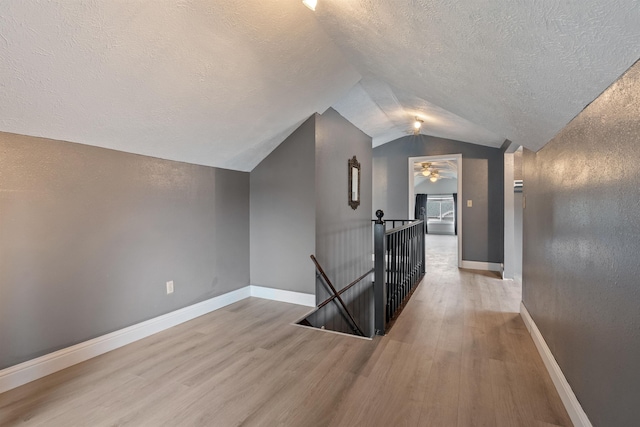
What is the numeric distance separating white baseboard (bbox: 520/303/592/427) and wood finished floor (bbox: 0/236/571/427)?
0.05 meters

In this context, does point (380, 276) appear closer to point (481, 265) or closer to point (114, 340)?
point (114, 340)

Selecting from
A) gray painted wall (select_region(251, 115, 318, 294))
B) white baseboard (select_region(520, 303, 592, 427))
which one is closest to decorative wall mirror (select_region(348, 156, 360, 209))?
gray painted wall (select_region(251, 115, 318, 294))

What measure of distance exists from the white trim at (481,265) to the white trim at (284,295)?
345 centimetres

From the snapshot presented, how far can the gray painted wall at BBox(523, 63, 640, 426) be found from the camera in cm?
99

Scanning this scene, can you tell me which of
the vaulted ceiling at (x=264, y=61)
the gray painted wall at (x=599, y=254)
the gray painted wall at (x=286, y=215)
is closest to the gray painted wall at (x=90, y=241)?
the vaulted ceiling at (x=264, y=61)

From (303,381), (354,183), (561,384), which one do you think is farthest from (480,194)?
(303,381)

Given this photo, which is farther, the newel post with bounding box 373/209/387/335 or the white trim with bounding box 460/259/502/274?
the white trim with bounding box 460/259/502/274

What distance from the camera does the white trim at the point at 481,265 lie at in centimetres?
523

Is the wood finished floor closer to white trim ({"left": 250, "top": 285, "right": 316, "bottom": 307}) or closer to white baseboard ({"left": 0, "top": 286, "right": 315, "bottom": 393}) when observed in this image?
white baseboard ({"left": 0, "top": 286, "right": 315, "bottom": 393})

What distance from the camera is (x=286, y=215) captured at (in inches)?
140

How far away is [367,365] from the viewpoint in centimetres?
206

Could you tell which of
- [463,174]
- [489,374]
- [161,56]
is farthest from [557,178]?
[463,174]

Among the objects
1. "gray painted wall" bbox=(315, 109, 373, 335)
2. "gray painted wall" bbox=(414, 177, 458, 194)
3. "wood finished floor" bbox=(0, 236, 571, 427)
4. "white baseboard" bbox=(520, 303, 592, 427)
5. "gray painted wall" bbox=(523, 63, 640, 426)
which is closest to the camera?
"gray painted wall" bbox=(523, 63, 640, 426)

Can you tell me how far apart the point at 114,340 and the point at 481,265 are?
5503 mm
